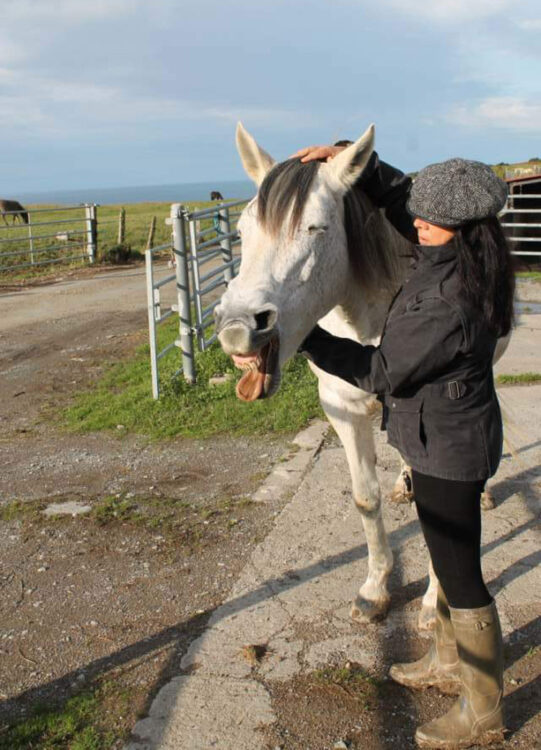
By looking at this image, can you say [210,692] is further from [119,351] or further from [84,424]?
[119,351]

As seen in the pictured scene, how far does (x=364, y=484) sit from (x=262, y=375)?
1288mm

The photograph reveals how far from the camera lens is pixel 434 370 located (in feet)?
6.67

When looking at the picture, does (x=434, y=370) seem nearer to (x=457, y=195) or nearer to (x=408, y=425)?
(x=408, y=425)

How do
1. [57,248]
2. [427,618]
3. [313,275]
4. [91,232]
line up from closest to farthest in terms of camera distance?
1. [313,275]
2. [427,618]
3. [57,248]
4. [91,232]

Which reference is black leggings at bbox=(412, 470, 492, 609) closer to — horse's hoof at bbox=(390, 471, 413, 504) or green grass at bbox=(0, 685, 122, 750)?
green grass at bbox=(0, 685, 122, 750)


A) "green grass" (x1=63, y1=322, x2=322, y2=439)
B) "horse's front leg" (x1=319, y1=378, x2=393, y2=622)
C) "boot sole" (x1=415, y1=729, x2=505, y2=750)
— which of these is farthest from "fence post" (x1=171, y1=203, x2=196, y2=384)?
"boot sole" (x1=415, y1=729, x2=505, y2=750)

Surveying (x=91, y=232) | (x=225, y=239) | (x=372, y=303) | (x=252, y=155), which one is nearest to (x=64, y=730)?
(x=372, y=303)

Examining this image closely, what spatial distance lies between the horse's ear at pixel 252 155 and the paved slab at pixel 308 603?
176cm

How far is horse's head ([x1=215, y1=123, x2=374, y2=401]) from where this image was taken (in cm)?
201

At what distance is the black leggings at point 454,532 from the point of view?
218cm

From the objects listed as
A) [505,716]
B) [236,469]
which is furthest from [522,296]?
[505,716]

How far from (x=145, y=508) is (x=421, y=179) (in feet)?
9.97

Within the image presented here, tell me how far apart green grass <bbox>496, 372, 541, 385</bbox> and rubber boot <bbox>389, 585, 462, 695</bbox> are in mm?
4247

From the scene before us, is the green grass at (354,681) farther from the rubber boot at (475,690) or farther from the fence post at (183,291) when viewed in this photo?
the fence post at (183,291)
